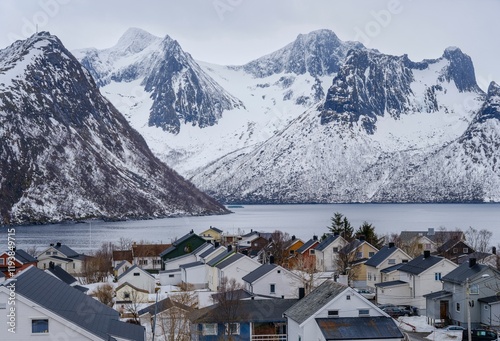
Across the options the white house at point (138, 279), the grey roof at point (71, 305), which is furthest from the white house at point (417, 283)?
the grey roof at point (71, 305)

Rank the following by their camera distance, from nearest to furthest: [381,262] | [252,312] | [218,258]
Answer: [252,312], [381,262], [218,258]

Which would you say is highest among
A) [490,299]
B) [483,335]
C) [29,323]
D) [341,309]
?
[29,323]

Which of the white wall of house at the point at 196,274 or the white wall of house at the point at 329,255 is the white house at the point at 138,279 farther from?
the white wall of house at the point at 329,255

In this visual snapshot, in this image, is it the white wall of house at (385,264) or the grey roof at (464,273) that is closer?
the grey roof at (464,273)

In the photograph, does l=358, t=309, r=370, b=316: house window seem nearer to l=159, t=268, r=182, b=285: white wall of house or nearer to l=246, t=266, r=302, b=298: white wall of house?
l=246, t=266, r=302, b=298: white wall of house

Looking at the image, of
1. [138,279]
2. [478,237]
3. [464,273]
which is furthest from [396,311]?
[478,237]

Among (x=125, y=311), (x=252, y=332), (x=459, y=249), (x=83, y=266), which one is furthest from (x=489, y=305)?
(x=83, y=266)

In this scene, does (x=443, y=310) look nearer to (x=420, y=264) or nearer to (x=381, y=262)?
(x=420, y=264)

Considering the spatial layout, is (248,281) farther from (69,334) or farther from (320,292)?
(69,334)
